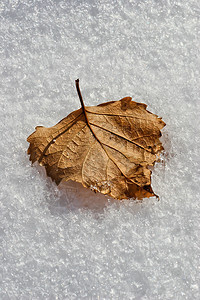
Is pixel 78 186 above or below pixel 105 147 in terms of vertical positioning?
below

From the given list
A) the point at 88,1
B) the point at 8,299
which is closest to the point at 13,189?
the point at 8,299

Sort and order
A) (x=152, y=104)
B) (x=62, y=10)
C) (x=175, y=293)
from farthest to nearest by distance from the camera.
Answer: (x=62, y=10) < (x=152, y=104) < (x=175, y=293)

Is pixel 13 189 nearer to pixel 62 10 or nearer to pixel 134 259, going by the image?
pixel 134 259

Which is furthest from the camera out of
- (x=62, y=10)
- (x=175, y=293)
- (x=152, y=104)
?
(x=62, y=10)
